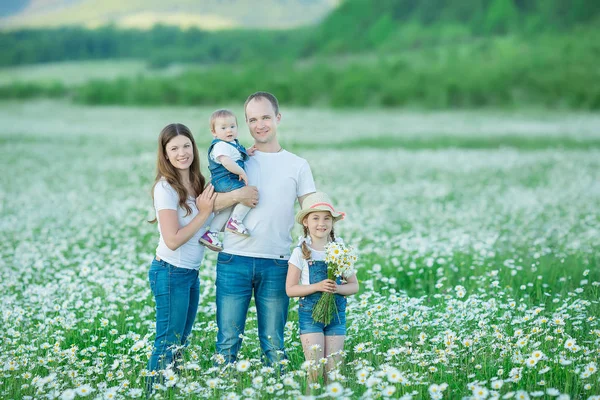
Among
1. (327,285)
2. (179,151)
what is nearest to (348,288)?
(327,285)

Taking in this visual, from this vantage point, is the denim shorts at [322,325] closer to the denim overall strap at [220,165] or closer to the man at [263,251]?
the man at [263,251]

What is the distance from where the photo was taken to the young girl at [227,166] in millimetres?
5852

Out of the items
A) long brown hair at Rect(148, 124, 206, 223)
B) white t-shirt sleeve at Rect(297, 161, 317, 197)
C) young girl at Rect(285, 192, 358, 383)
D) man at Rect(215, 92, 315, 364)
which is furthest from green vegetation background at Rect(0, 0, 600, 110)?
long brown hair at Rect(148, 124, 206, 223)

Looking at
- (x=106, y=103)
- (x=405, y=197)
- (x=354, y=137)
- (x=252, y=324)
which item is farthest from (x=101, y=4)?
(x=252, y=324)

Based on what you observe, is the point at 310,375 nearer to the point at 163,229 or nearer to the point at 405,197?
the point at 163,229

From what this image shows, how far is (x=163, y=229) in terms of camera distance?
5.92m

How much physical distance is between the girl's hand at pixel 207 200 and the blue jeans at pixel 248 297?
1.25 ft

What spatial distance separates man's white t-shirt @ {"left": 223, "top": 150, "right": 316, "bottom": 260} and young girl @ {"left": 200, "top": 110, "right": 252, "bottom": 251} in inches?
3.5

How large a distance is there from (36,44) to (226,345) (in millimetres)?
72050

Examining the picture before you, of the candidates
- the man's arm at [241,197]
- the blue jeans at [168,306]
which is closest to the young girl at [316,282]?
the man's arm at [241,197]

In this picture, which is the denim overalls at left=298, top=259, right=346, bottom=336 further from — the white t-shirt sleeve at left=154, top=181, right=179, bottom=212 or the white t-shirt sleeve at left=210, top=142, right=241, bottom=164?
the white t-shirt sleeve at left=154, top=181, right=179, bottom=212

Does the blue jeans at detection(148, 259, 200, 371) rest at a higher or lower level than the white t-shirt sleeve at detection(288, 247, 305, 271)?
lower

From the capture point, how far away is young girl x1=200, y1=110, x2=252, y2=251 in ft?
19.2

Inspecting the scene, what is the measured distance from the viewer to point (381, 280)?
8.99 metres
